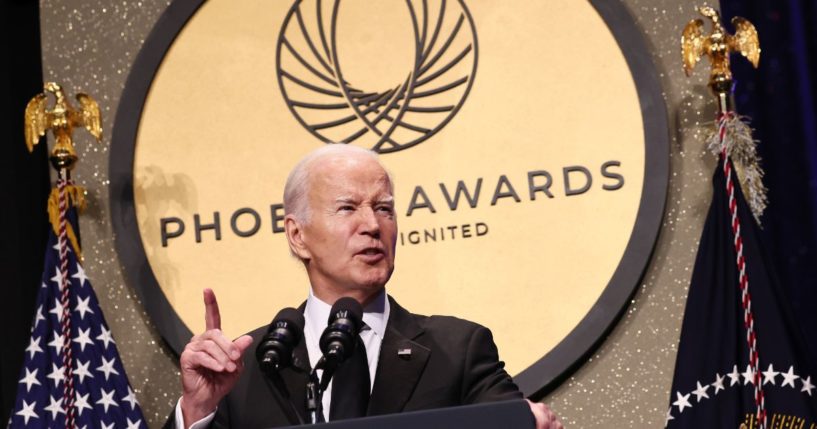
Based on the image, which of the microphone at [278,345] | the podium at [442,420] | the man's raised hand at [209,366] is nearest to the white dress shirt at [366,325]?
the man's raised hand at [209,366]

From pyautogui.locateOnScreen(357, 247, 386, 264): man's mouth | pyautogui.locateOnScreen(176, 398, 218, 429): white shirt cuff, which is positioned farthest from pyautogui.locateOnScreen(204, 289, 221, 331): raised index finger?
pyautogui.locateOnScreen(357, 247, 386, 264): man's mouth

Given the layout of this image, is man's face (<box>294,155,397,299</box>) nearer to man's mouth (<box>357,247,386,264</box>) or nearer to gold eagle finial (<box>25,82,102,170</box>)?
man's mouth (<box>357,247,386,264</box>)

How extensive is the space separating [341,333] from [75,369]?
1.98 metres

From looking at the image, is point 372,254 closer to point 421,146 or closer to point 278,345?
point 278,345

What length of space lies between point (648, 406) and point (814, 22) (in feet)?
4.82

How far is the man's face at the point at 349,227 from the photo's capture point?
2607mm

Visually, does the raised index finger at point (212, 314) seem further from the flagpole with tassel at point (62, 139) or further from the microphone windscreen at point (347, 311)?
the flagpole with tassel at point (62, 139)

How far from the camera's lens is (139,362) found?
3.97 m

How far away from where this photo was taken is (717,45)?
3561 mm

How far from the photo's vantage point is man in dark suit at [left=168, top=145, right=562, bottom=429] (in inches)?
96.7

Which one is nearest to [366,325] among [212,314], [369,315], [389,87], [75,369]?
[369,315]

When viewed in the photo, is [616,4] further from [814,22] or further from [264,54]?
[264,54]

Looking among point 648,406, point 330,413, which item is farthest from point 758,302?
point 330,413

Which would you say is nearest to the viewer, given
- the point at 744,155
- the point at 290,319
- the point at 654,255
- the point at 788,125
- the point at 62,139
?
the point at 290,319
